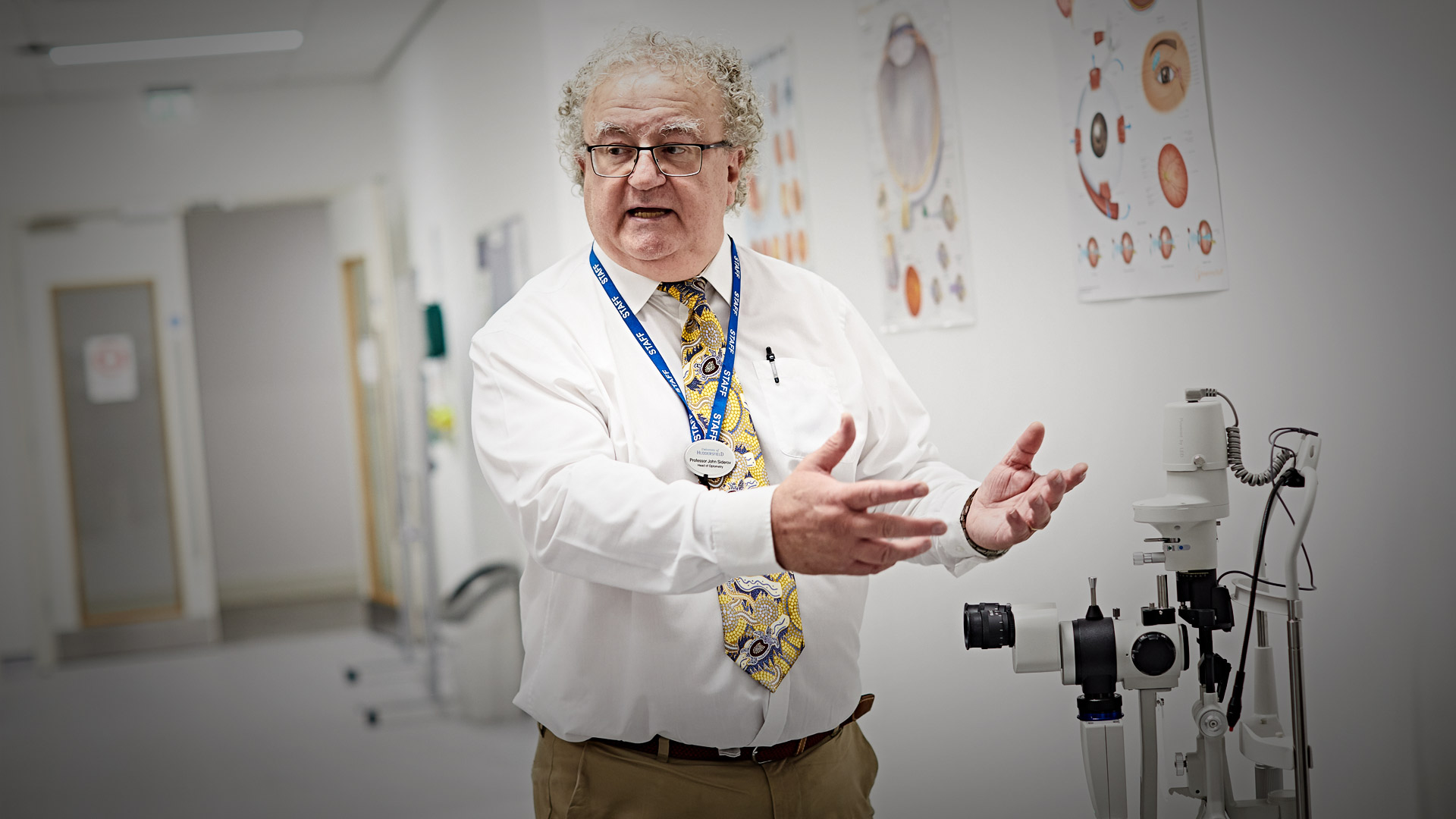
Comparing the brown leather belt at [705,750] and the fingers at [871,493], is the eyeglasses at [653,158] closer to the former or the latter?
the fingers at [871,493]

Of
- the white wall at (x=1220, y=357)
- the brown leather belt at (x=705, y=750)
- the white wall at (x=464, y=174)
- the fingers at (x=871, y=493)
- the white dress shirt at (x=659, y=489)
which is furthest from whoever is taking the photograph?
the white wall at (x=464, y=174)

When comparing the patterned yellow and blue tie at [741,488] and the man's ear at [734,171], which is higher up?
the man's ear at [734,171]

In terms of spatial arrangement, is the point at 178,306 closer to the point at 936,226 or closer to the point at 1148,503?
the point at 936,226

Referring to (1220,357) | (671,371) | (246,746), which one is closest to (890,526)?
(671,371)

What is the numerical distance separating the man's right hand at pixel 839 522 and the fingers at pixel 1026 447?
0.87 feet

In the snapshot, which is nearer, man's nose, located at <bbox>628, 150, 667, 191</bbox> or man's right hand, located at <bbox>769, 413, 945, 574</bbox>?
man's right hand, located at <bbox>769, 413, 945, 574</bbox>

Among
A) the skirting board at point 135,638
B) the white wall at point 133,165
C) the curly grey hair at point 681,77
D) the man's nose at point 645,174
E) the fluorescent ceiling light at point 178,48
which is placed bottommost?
the skirting board at point 135,638

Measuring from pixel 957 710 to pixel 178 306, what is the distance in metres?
5.84

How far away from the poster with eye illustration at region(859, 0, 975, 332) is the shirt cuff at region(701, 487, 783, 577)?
4.61 feet

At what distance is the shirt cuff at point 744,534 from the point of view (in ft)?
3.75

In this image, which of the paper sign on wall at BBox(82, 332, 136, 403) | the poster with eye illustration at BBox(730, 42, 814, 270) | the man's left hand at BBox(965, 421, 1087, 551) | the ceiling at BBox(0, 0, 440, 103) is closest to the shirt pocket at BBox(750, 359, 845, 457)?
the man's left hand at BBox(965, 421, 1087, 551)

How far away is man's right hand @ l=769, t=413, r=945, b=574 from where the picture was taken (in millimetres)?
1082

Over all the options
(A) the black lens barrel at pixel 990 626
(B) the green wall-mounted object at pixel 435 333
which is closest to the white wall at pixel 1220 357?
(A) the black lens barrel at pixel 990 626

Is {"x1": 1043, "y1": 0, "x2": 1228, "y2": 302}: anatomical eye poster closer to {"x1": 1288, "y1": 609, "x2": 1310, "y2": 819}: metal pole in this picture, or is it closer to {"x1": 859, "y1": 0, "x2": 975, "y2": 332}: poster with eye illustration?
{"x1": 859, "y1": 0, "x2": 975, "y2": 332}: poster with eye illustration
